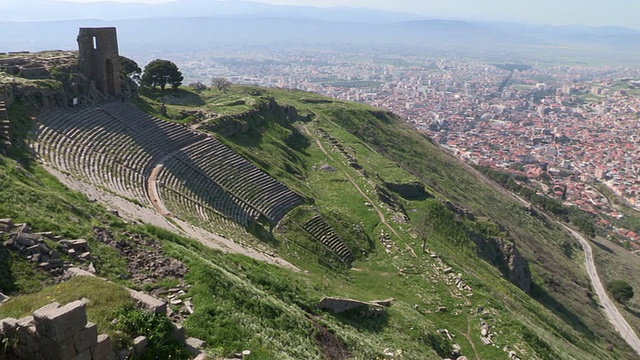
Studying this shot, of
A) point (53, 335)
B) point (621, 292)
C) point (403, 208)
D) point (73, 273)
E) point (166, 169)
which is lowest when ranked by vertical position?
point (621, 292)

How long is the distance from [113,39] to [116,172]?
13217mm

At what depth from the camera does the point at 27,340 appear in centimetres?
791

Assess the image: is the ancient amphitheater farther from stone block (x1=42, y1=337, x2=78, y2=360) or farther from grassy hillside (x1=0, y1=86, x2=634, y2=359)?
stone block (x1=42, y1=337, x2=78, y2=360)

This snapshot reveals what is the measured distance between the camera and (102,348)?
844 cm

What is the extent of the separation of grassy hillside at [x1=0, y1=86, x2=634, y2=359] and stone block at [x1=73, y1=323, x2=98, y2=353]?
1.12 m

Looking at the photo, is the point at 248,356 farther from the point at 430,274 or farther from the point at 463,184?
the point at 463,184

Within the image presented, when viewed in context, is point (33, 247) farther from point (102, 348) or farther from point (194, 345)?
point (194, 345)

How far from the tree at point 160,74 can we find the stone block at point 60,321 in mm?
46109

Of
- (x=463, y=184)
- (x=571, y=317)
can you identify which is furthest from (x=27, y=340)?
(x=463, y=184)

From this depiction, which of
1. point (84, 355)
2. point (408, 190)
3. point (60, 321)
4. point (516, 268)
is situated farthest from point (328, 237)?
point (60, 321)

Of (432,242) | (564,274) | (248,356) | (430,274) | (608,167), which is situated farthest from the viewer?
(608,167)

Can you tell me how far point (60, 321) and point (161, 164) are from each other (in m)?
21.6

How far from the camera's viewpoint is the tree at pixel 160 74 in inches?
1978

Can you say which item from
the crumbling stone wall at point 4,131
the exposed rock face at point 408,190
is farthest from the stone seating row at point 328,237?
the crumbling stone wall at point 4,131
